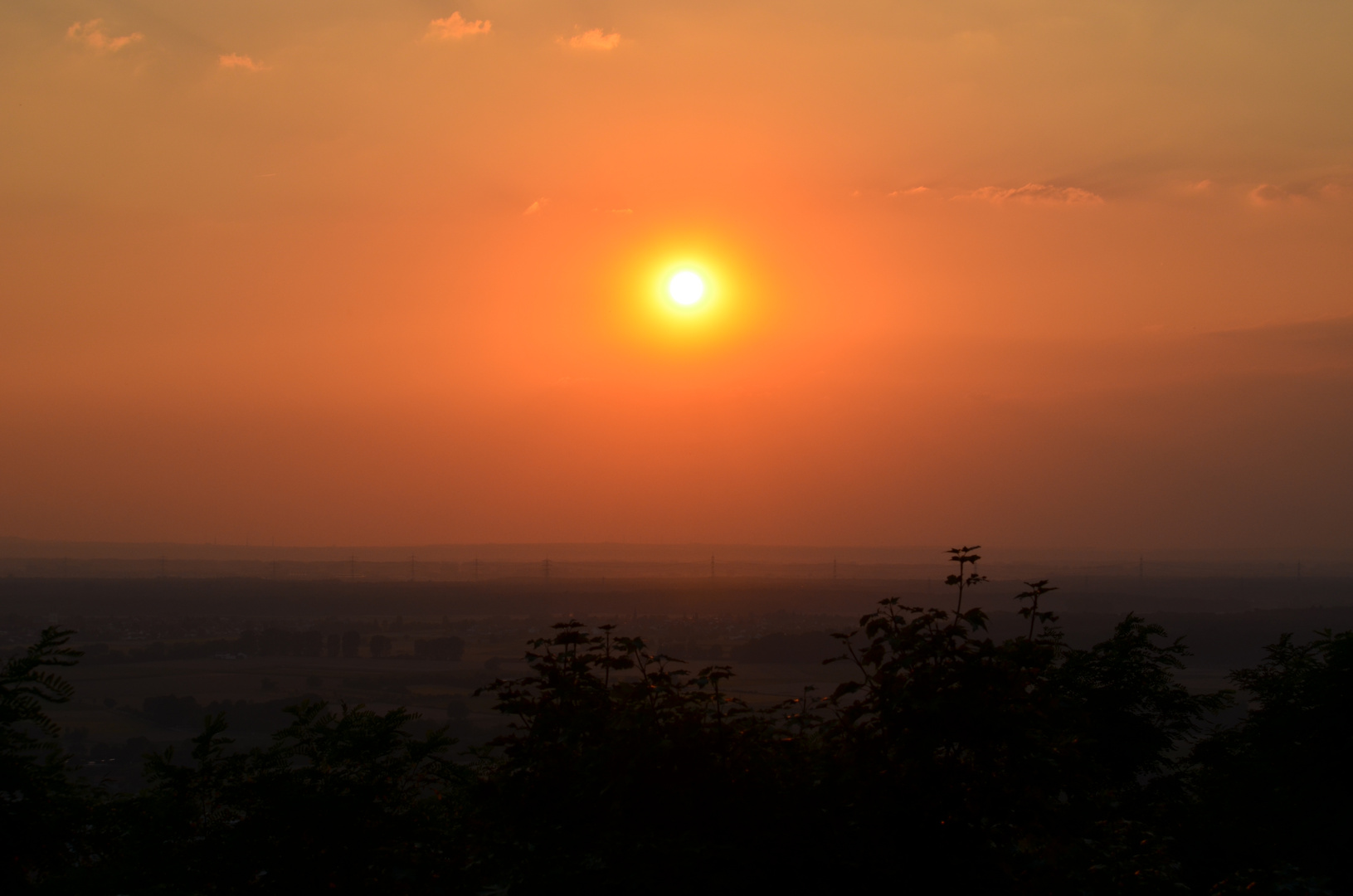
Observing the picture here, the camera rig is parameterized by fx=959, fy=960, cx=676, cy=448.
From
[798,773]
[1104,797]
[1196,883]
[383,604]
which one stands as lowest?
[383,604]

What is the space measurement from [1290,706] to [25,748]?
52.9 feet

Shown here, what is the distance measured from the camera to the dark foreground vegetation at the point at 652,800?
723 cm

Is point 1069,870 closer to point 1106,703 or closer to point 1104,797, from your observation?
point 1104,797

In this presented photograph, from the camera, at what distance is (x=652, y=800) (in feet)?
25.4

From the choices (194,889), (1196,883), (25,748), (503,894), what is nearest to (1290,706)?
(1196,883)

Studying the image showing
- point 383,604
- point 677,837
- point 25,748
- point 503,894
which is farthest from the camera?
point 383,604

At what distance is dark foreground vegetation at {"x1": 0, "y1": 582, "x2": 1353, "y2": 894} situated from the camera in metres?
7.23

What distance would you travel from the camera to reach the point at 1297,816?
11398mm

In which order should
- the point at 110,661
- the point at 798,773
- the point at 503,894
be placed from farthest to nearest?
the point at 110,661 < the point at 798,773 < the point at 503,894

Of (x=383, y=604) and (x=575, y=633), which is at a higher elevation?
(x=575, y=633)

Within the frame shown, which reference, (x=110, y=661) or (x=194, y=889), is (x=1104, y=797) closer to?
(x=194, y=889)

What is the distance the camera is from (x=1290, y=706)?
14.2 meters

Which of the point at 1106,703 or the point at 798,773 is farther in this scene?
the point at 1106,703

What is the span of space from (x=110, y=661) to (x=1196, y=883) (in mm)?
101638
